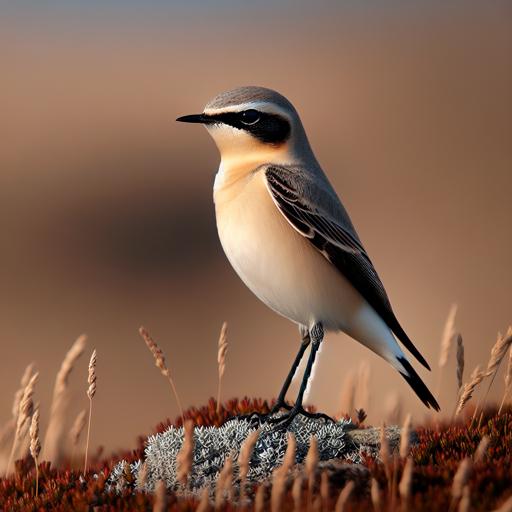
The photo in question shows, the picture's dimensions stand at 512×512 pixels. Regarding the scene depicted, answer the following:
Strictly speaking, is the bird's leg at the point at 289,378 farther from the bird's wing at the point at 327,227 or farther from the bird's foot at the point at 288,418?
the bird's wing at the point at 327,227

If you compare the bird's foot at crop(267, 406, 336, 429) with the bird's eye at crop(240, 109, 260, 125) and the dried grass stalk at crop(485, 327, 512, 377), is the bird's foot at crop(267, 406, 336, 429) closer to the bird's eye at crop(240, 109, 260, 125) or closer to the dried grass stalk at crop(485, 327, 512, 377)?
the dried grass stalk at crop(485, 327, 512, 377)

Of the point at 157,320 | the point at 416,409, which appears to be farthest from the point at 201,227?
the point at 416,409

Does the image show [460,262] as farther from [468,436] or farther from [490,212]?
[468,436]

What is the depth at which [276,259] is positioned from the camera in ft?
22.6

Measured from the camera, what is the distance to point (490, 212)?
24.9 m

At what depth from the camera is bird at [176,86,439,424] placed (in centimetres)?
693

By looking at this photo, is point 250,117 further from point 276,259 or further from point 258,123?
point 276,259

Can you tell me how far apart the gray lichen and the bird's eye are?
7.82ft

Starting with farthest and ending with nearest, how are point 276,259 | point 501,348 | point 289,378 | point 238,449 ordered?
point 289,378
point 276,259
point 238,449
point 501,348

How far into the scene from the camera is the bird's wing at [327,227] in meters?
6.96

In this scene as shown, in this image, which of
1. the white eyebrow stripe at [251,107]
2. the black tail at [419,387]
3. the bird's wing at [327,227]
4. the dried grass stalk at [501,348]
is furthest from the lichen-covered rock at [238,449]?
the white eyebrow stripe at [251,107]

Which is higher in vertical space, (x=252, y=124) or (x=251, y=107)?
(x=251, y=107)

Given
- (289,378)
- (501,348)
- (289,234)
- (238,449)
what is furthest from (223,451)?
(501,348)

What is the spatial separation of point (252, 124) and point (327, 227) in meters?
1.04
